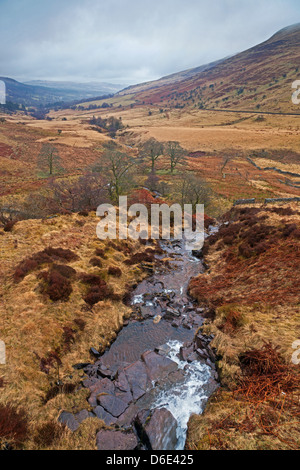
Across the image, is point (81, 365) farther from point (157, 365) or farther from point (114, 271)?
point (114, 271)

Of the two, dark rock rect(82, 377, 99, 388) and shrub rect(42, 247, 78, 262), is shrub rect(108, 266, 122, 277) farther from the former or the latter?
dark rock rect(82, 377, 99, 388)

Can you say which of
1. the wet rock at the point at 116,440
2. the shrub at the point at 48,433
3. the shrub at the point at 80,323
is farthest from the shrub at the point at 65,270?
the wet rock at the point at 116,440

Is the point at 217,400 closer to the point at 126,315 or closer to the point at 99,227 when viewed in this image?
the point at 126,315

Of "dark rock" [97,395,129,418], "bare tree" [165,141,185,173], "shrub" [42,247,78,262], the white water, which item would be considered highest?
"bare tree" [165,141,185,173]

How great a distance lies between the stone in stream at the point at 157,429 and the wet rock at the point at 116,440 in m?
0.39

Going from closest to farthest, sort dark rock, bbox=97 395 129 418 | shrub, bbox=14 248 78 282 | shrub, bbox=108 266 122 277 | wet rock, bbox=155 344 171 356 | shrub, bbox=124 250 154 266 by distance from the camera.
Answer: dark rock, bbox=97 395 129 418
wet rock, bbox=155 344 171 356
shrub, bbox=14 248 78 282
shrub, bbox=108 266 122 277
shrub, bbox=124 250 154 266

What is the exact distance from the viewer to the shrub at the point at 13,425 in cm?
762

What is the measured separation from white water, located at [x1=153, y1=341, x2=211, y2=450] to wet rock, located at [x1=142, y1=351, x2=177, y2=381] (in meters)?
0.59

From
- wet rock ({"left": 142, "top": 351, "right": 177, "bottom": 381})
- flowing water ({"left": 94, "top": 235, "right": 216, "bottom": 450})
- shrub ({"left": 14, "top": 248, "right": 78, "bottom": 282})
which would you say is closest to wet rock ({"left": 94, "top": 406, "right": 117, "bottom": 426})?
flowing water ({"left": 94, "top": 235, "right": 216, "bottom": 450})

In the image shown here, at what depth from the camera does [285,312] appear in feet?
43.0

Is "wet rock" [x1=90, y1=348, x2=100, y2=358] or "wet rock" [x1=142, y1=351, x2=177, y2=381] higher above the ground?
"wet rock" [x1=90, y1=348, x2=100, y2=358]

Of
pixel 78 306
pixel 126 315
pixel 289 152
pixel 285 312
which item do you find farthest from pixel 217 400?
pixel 289 152

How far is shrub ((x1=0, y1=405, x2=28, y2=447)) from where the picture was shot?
762 cm

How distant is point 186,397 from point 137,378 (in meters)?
2.52
